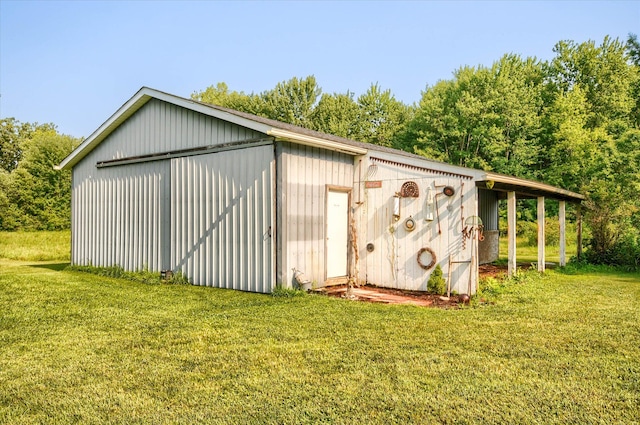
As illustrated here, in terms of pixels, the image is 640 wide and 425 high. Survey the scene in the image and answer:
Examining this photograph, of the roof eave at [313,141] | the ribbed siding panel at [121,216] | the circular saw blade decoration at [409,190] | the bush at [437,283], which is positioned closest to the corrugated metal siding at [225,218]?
the roof eave at [313,141]

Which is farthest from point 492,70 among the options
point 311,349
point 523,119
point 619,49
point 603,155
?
point 311,349

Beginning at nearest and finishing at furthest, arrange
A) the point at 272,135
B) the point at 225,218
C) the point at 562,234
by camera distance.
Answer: the point at 272,135 < the point at 225,218 < the point at 562,234

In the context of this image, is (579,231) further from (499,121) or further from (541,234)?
(499,121)

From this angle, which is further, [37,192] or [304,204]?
[37,192]

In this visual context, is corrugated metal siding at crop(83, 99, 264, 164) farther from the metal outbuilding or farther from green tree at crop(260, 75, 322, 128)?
green tree at crop(260, 75, 322, 128)

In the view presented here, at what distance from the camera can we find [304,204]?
8.01m

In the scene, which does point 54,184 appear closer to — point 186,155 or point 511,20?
point 186,155

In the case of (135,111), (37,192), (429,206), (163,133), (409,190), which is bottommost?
(429,206)

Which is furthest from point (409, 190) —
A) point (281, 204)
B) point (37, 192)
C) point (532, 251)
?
point (37, 192)

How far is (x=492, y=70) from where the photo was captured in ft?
89.5

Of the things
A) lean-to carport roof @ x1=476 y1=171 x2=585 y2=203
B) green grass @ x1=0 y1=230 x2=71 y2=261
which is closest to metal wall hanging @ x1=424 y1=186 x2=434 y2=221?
lean-to carport roof @ x1=476 y1=171 x2=585 y2=203

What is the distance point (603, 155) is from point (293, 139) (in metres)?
12.8

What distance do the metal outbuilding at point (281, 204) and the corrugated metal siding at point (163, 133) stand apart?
3 cm

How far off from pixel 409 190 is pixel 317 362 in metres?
4.72
